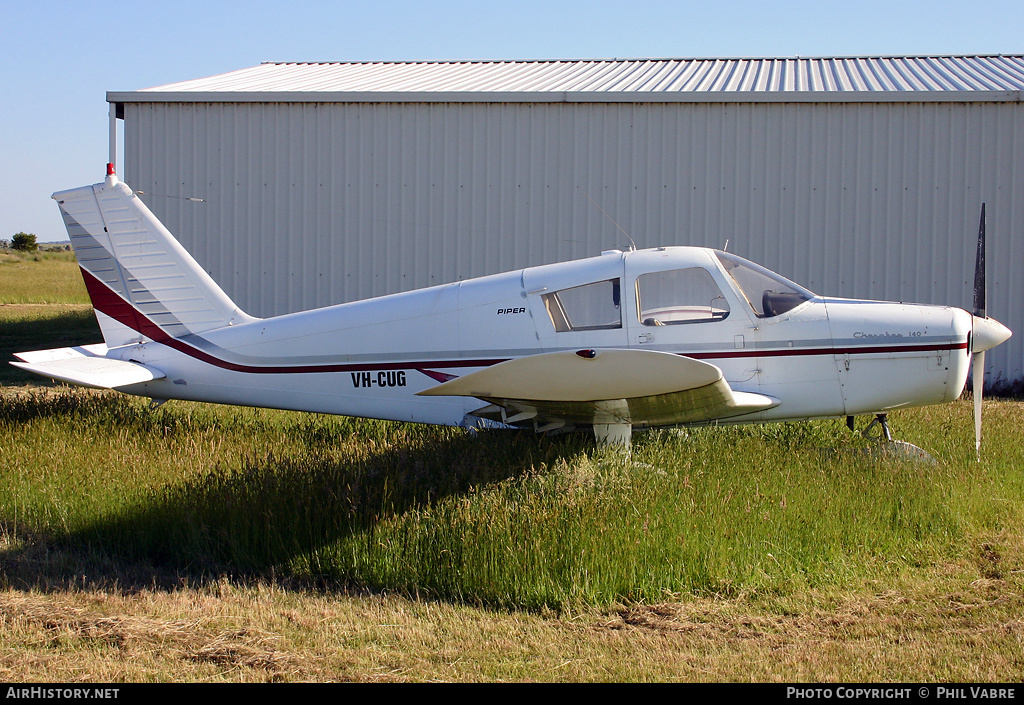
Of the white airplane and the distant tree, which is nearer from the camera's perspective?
the white airplane

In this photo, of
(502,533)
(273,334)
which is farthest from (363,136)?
(502,533)

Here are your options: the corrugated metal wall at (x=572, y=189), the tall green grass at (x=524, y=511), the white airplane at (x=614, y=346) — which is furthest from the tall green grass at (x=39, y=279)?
the tall green grass at (x=524, y=511)

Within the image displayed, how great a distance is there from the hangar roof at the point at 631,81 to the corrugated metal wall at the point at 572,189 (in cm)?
17

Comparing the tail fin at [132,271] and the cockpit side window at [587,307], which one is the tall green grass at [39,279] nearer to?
the tail fin at [132,271]

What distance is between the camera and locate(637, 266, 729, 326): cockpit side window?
20.6ft

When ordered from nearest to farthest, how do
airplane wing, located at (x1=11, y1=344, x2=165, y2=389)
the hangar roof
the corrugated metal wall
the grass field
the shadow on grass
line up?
the grass field < the shadow on grass < airplane wing, located at (x1=11, y1=344, x2=165, y2=389) < the corrugated metal wall < the hangar roof

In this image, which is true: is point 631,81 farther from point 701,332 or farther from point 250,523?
point 250,523

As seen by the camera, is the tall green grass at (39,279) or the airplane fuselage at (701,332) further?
the tall green grass at (39,279)

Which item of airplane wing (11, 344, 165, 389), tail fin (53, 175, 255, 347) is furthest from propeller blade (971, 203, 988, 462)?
airplane wing (11, 344, 165, 389)

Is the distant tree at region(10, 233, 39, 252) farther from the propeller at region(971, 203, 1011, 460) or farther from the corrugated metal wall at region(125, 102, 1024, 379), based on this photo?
the propeller at region(971, 203, 1011, 460)

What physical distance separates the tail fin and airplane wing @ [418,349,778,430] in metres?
3.25

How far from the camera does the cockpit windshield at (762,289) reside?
20.8ft

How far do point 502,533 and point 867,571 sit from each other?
7.24 ft

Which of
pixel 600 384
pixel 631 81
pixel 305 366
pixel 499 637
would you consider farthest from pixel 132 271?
pixel 631 81
